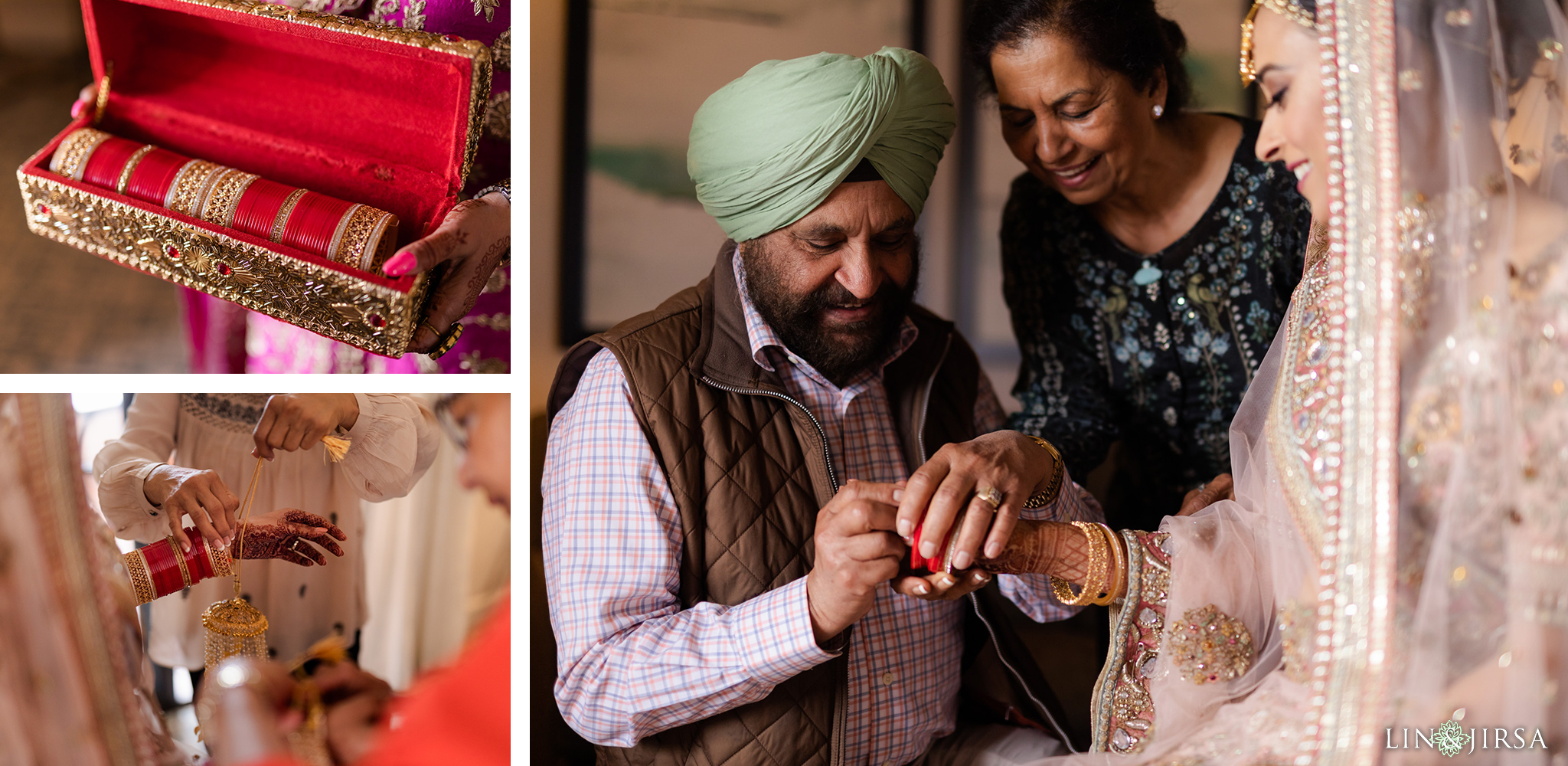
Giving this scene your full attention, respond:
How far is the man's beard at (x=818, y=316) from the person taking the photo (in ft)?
4.67

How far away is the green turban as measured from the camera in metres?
1.34

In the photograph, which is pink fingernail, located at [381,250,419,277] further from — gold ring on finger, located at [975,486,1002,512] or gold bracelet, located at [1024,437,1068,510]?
gold bracelet, located at [1024,437,1068,510]

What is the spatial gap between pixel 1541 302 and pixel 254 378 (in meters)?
1.48

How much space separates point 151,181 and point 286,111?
7.2 inches

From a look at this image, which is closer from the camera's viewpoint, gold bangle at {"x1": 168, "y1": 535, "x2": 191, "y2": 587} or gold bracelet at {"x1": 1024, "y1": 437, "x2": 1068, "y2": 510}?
gold bangle at {"x1": 168, "y1": 535, "x2": 191, "y2": 587}

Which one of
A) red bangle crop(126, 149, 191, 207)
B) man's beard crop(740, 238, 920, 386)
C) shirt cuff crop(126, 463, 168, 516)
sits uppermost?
red bangle crop(126, 149, 191, 207)

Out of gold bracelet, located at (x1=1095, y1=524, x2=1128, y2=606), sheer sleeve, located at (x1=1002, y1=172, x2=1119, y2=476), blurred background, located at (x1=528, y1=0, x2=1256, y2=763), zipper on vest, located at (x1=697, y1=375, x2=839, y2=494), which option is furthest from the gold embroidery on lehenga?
blurred background, located at (x1=528, y1=0, x2=1256, y2=763)

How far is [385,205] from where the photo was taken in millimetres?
1266

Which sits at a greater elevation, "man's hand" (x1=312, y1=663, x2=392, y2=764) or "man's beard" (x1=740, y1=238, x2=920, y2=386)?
"man's beard" (x1=740, y1=238, x2=920, y2=386)

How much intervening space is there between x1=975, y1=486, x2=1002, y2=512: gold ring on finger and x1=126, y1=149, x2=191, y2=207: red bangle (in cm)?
107

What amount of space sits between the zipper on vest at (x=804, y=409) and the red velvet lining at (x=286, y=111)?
1.45ft

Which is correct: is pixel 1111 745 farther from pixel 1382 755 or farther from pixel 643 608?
pixel 643 608

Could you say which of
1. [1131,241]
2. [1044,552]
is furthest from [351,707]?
[1131,241]

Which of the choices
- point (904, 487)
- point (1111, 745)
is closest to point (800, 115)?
point (904, 487)
